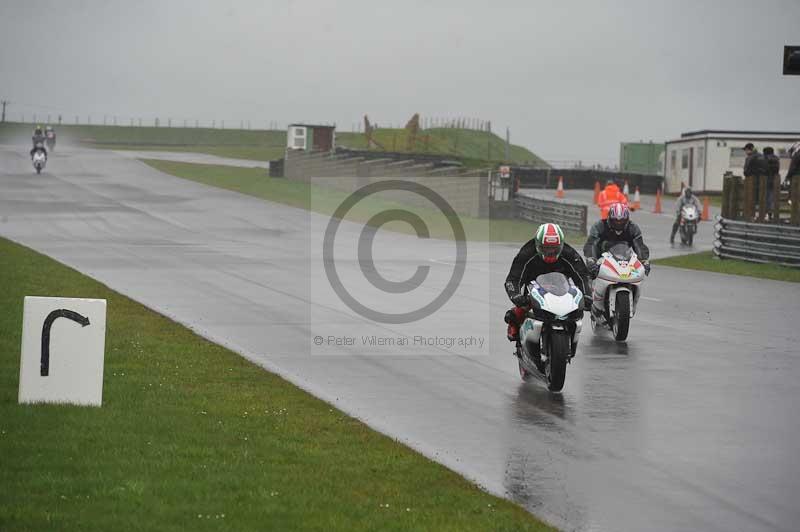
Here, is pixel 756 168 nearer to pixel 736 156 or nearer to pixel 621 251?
pixel 621 251

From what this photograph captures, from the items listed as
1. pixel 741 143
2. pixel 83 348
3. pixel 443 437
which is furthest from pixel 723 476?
pixel 741 143

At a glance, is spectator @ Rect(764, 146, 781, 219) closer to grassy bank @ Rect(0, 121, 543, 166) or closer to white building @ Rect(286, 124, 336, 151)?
white building @ Rect(286, 124, 336, 151)

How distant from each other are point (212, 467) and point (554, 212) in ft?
122

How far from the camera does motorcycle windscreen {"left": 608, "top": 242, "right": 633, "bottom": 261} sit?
17000 millimetres

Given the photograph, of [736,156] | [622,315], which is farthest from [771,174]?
[736,156]

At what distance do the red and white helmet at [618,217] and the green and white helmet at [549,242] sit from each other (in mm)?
4227

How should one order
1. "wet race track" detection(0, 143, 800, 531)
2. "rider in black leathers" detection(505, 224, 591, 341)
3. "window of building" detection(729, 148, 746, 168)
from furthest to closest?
"window of building" detection(729, 148, 746, 168) < "rider in black leathers" detection(505, 224, 591, 341) < "wet race track" detection(0, 143, 800, 531)

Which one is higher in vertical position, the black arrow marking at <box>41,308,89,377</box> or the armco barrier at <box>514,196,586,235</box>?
the armco barrier at <box>514,196,586,235</box>

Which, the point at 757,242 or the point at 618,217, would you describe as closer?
the point at 618,217

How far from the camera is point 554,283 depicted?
12.8 metres

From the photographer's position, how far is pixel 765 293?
2384cm

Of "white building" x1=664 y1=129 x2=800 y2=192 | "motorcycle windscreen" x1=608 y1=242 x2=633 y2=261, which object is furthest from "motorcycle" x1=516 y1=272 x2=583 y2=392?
"white building" x1=664 y1=129 x2=800 y2=192

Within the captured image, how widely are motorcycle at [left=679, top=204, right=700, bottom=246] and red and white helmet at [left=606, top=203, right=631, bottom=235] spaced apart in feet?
67.6

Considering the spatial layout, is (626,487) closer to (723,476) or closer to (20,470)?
(723,476)
